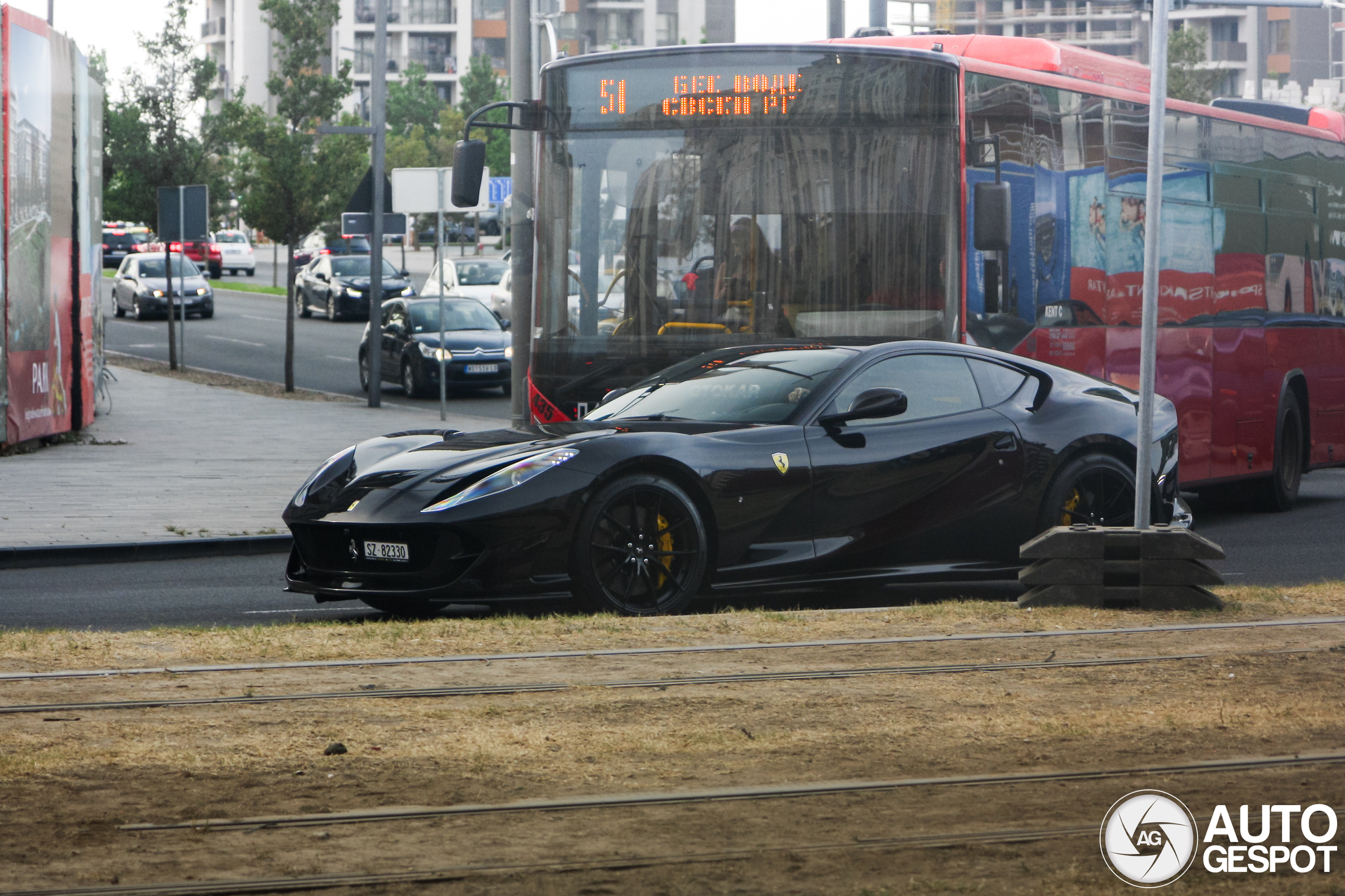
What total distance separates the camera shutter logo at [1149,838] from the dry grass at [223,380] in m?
21.3

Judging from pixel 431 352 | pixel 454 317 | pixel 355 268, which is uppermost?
pixel 355 268

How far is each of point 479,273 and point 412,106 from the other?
58537 mm

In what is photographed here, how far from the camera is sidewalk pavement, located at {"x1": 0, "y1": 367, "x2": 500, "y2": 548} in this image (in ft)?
39.0

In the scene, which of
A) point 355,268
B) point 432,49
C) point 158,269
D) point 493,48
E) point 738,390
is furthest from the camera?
point 493,48

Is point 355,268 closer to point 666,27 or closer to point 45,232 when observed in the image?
point 45,232

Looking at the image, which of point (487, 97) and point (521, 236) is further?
point (487, 97)

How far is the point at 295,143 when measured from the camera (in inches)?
1081

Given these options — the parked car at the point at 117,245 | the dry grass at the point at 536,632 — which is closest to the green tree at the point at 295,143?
the dry grass at the point at 536,632

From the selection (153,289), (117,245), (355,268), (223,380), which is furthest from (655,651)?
(117,245)

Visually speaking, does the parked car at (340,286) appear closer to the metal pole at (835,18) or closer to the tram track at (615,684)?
the metal pole at (835,18)

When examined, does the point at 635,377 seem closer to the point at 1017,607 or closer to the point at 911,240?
the point at 911,240

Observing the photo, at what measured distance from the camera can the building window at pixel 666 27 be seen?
106 meters

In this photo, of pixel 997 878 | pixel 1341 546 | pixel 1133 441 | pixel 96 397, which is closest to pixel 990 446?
pixel 1133 441

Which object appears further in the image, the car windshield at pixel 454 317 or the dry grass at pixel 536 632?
the car windshield at pixel 454 317
